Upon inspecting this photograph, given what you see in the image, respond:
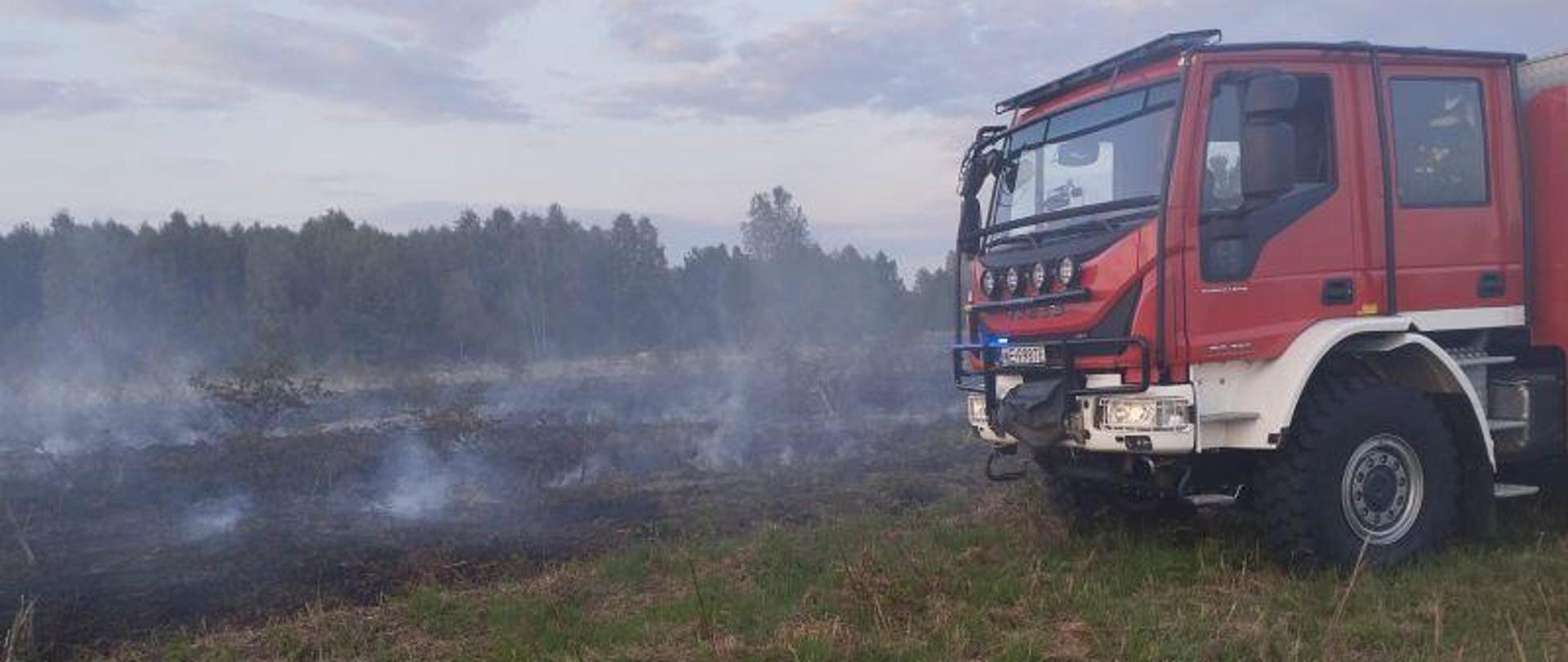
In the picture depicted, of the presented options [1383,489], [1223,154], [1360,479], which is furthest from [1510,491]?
[1223,154]

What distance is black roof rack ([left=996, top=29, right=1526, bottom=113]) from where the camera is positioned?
268 inches

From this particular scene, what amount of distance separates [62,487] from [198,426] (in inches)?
177

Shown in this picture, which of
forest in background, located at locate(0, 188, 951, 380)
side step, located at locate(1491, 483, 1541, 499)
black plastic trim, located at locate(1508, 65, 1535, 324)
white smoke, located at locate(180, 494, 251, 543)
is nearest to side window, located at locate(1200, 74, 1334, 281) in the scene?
black plastic trim, located at locate(1508, 65, 1535, 324)

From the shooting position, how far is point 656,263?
44812 millimetres

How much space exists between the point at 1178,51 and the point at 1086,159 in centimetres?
85

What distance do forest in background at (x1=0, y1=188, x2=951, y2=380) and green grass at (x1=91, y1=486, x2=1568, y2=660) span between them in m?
16.7

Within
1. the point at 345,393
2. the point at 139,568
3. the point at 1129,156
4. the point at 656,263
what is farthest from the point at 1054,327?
the point at 656,263

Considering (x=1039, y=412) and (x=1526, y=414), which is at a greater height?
(x=1039, y=412)

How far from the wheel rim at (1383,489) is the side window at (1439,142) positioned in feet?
4.64

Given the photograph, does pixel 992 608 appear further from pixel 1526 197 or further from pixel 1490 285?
pixel 1526 197

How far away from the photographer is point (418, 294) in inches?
1399

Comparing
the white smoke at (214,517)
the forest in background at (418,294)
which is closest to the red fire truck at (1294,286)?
the white smoke at (214,517)

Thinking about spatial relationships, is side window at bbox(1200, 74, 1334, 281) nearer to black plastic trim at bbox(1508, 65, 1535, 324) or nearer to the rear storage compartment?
black plastic trim at bbox(1508, 65, 1535, 324)

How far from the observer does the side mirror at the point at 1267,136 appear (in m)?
6.43
